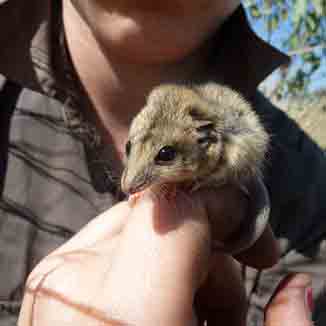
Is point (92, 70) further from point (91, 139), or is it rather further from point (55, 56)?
point (91, 139)

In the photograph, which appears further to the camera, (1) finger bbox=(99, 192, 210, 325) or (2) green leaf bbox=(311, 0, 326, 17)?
(2) green leaf bbox=(311, 0, 326, 17)

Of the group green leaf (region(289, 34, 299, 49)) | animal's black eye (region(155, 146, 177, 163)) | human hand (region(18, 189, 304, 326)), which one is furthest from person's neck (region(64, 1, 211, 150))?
green leaf (region(289, 34, 299, 49))

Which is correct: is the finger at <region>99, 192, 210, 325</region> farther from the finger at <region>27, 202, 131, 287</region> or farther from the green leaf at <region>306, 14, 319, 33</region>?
the green leaf at <region>306, 14, 319, 33</region>

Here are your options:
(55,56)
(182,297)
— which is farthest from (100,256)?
(55,56)

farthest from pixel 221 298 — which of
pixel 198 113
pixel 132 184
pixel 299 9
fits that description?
pixel 299 9

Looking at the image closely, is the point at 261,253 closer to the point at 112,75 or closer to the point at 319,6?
the point at 112,75
